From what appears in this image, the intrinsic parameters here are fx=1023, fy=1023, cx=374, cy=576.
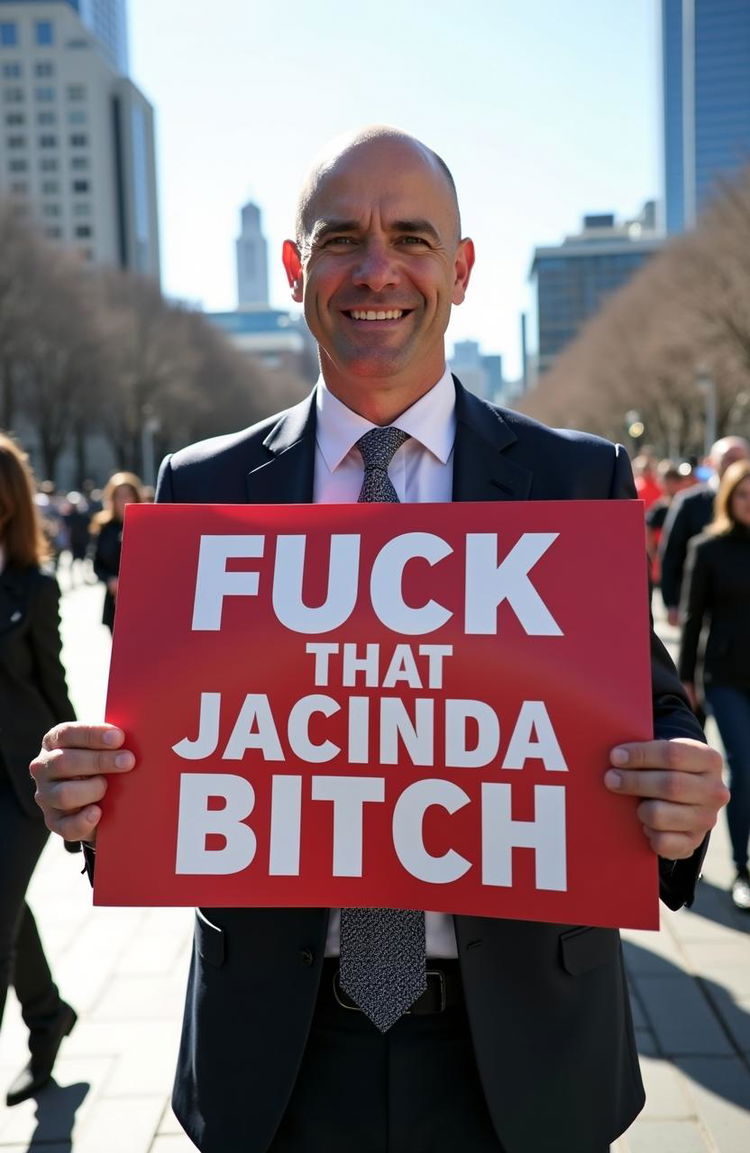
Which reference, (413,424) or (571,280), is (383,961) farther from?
(571,280)

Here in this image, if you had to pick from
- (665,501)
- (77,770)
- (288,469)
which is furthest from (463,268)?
(665,501)

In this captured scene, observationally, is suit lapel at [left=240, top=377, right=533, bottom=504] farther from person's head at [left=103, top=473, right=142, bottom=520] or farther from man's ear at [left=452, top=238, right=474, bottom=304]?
person's head at [left=103, top=473, right=142, bottom=520]

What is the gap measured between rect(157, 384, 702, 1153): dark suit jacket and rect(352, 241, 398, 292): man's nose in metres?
0.37

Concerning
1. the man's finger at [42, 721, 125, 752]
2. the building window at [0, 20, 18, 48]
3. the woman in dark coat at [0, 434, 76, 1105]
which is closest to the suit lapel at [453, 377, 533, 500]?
the man's finger at [42, 721, 125, 752]

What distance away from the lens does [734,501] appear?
5.16 metres

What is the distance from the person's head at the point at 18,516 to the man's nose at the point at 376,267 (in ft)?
7.11

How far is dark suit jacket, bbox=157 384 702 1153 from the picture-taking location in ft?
5.36

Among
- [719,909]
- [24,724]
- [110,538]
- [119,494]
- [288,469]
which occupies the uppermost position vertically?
[288,469]

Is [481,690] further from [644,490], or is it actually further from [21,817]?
[644,490]

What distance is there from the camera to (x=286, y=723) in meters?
1.61

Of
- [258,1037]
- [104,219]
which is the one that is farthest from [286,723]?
[104,219]

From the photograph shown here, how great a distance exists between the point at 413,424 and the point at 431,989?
974 millimetres

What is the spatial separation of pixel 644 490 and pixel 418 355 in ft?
39.1

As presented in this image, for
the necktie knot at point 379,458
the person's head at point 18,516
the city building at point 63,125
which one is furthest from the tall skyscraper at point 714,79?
the necktie knot at point 379,458
